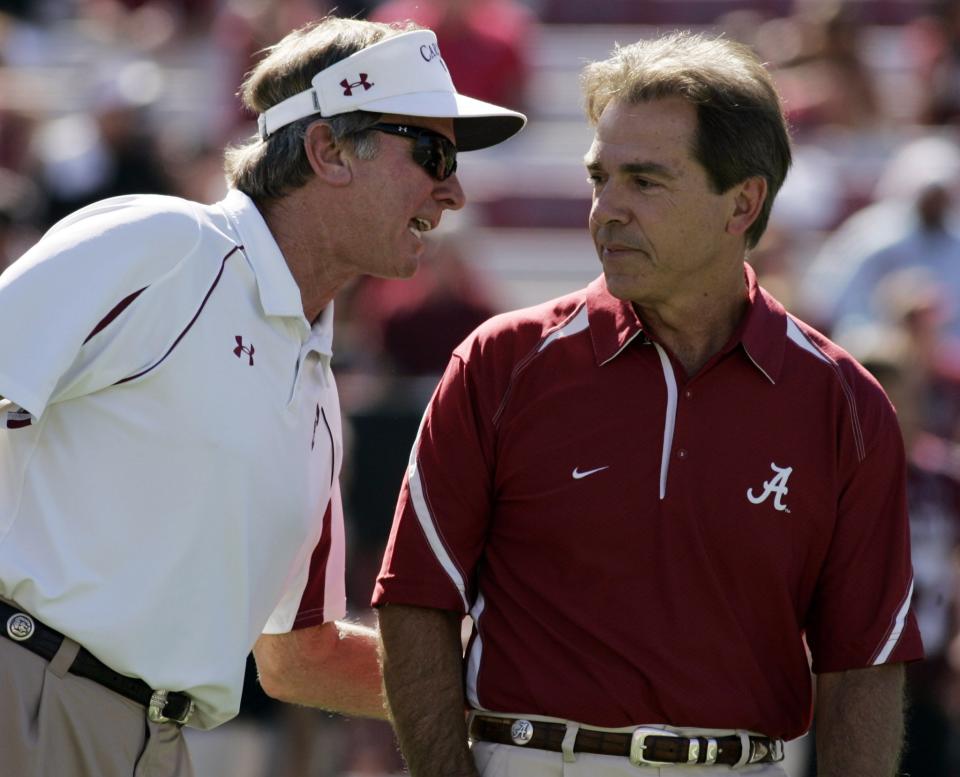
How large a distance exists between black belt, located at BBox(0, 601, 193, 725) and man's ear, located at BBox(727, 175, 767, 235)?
4.95ft

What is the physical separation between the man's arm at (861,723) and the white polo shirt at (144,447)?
1.18 m

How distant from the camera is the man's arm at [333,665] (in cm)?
396

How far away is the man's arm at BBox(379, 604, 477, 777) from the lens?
347 centimetres

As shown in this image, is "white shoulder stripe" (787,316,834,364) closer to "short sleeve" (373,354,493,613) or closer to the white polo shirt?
"short sleeve" (373,354,493,613)

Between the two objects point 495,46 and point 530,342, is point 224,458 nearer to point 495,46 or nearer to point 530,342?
point 530,342

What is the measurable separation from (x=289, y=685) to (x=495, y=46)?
282 inches

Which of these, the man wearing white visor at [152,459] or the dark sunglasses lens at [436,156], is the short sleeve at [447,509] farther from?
the dark sunglasses lens at [436,156]

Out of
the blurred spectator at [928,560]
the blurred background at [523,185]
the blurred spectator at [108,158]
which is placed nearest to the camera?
the blurred spectator at [928,560]

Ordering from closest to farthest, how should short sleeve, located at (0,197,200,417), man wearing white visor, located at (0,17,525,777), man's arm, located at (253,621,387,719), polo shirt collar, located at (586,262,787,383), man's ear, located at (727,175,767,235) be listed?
short sleeve, located at (0,197,200,417), man wearing white visor, located at (0,17,525,777), polo shirt collar, located at (586,262,787,383), man's ear, located at (727,175,767,235), man's arm, located at (253,621,387,719)

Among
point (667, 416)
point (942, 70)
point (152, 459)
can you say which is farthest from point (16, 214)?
point (667, 416)

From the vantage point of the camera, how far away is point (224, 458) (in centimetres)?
343

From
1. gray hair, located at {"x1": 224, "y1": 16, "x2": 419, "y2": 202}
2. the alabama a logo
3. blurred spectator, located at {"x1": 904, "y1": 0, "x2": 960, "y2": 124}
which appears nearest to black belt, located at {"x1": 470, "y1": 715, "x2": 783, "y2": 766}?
the alabama a logo

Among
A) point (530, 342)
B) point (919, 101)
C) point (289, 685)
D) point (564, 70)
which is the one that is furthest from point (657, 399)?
point (564, 70)

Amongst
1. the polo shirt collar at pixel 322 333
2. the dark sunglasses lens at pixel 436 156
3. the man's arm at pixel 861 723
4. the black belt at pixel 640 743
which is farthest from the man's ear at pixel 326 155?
the man's arm at pixel 861 723
